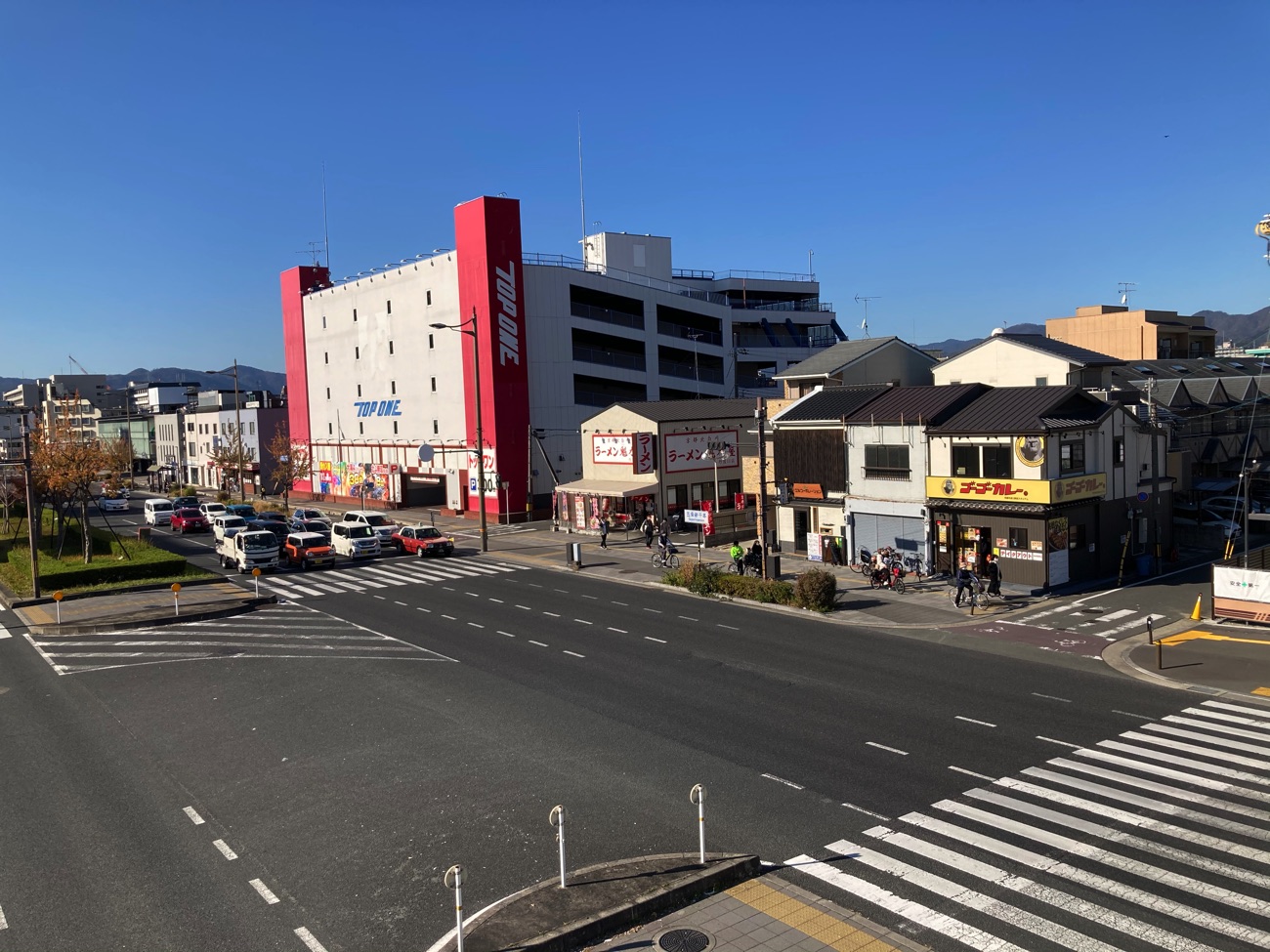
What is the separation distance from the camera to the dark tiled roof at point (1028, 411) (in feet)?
101

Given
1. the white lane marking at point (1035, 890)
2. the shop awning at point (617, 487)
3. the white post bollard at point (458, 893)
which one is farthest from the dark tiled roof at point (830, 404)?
the white post bollard at point (458, 893)

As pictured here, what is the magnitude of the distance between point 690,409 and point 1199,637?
34349mm

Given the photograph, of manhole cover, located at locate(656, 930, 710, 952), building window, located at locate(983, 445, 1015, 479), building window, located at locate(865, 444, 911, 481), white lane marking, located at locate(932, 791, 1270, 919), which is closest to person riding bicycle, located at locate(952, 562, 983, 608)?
building window, located at locate(983, 445, 1015, 479)

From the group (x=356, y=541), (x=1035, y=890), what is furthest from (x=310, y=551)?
(x=1035, y=890)

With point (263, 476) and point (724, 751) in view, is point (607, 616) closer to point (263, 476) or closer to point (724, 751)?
point (724, 751)

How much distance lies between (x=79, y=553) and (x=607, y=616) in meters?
29.1

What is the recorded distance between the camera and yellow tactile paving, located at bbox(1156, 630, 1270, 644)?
23.7 meters

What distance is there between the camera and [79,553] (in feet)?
141

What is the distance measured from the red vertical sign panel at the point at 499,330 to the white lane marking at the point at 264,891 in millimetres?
48785

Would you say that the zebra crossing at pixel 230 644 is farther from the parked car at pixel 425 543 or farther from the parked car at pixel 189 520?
the parked car at pixel 189 520

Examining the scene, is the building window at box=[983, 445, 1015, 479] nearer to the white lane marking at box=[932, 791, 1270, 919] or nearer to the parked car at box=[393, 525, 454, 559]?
the white lane marking at box=[932, 791, 1270, 919]

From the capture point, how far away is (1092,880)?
36.9ft

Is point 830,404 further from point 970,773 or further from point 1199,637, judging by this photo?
point 970,773

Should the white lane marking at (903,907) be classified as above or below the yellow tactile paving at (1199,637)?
above
